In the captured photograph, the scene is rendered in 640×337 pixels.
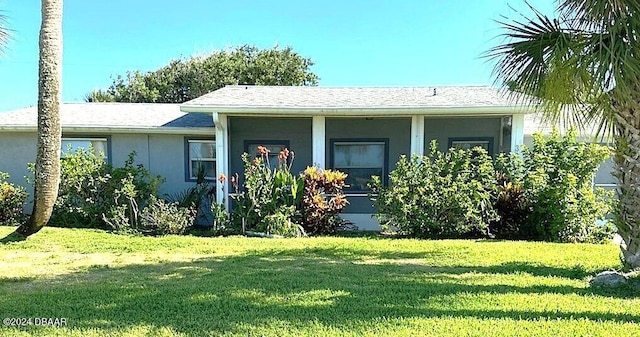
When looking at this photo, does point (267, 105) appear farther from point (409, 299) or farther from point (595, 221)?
point (595, 221)

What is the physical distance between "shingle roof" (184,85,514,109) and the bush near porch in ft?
4.72

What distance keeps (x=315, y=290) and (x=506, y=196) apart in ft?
20.2

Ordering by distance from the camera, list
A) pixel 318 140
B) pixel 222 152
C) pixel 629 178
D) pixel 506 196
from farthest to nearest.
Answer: pixel 318 140 → pixel 222 152 → pixel 506 196 → pixel 629 178

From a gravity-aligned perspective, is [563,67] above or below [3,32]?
below

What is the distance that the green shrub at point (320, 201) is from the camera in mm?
9727

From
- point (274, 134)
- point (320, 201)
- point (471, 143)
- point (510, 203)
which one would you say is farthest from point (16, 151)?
point (510, 203)

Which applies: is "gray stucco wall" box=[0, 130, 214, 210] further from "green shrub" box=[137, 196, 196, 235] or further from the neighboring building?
"green shrub" box=[137, 196, 196, 235]

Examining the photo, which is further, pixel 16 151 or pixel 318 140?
pixel 16 151

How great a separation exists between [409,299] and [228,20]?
26.5 metres

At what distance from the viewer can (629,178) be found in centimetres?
521

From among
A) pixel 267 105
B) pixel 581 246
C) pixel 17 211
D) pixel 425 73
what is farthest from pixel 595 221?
pixel 17 211

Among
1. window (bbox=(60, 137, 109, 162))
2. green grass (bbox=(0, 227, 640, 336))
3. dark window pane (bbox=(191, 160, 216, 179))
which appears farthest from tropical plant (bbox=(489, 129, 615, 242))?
window (bbox=(60, 137, 109, 162))

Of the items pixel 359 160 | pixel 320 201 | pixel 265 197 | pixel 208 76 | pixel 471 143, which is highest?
pixel 208 76

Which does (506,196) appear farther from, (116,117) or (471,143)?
(116,117)
